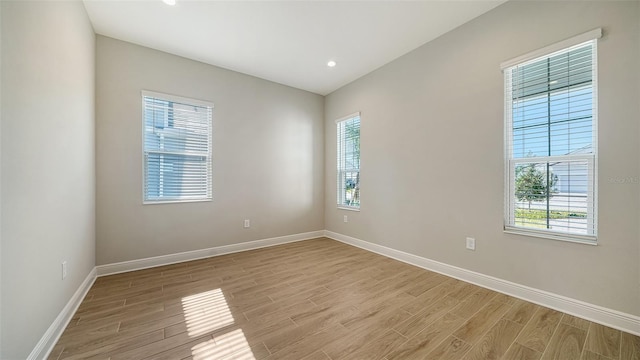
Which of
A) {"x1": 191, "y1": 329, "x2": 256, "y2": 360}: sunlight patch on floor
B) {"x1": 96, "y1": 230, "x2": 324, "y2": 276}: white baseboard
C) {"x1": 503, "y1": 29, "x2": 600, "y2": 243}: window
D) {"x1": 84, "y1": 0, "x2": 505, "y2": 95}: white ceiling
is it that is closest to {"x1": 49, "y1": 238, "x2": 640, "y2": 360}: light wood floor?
{"x1": 191, "y1": 329, "x2": 256, "y2": 360}: sunlight patch on floor

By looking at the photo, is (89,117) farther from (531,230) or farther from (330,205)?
(531,230)

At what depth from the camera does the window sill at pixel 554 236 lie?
74.3 inches

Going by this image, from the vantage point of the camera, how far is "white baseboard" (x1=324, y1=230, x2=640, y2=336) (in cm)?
175

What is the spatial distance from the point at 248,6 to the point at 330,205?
334 centimetres

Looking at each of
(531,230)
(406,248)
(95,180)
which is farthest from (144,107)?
(531,230)

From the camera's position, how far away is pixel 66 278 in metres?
1.89

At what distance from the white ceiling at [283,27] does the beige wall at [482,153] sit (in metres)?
0.36

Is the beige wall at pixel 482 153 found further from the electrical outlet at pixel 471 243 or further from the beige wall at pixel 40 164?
the beige wall at pixel 40 164

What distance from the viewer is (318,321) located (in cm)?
188

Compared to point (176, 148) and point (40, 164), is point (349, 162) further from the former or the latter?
point (40, 164)

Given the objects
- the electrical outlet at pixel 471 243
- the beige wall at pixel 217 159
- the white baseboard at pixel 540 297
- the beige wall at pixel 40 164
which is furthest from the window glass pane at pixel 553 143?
the beige wall at pixel 40 164

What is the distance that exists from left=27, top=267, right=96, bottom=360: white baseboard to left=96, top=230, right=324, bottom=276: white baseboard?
452 mm

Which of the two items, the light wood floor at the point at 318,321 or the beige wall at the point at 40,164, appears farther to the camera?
the light wood floor at the point at 318,321

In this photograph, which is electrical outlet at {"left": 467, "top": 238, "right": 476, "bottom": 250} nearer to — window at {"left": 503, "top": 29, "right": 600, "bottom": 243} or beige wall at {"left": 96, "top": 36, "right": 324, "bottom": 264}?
window at {"left": 503, "top": 29, "right": 600, "bottom": 243}
